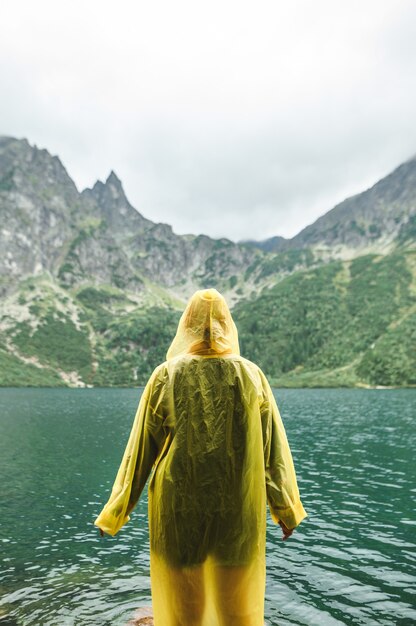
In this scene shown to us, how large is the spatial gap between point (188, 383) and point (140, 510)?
23.9 metres

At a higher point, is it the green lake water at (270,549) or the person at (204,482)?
the person at (204,482)

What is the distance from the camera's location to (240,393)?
4613mm

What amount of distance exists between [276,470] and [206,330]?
1635mm

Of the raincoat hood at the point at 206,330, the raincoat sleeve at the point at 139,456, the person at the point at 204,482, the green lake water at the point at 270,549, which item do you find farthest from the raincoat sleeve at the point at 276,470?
the green lake water at the point at 270,549

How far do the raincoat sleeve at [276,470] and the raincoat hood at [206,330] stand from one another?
A: 0.56m

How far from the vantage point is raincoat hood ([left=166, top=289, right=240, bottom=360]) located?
481 cm

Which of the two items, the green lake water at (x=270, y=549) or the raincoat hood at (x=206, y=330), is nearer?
the raincoat hood at (x=206, y=330)

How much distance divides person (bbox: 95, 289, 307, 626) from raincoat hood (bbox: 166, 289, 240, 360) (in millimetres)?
14

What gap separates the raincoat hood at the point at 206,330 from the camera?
4.81m

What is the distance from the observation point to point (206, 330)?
15.9 feet

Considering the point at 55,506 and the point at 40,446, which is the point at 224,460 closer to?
the point at 55,506

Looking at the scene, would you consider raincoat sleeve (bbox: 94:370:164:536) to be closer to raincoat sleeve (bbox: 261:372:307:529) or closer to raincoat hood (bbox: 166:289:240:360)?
raincoat hood (bbox: 166:289:240:360)

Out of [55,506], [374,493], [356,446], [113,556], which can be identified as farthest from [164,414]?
[356,446]

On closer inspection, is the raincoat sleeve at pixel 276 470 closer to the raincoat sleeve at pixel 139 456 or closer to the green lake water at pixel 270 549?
the raincoat sleeve at pixel 139 456
